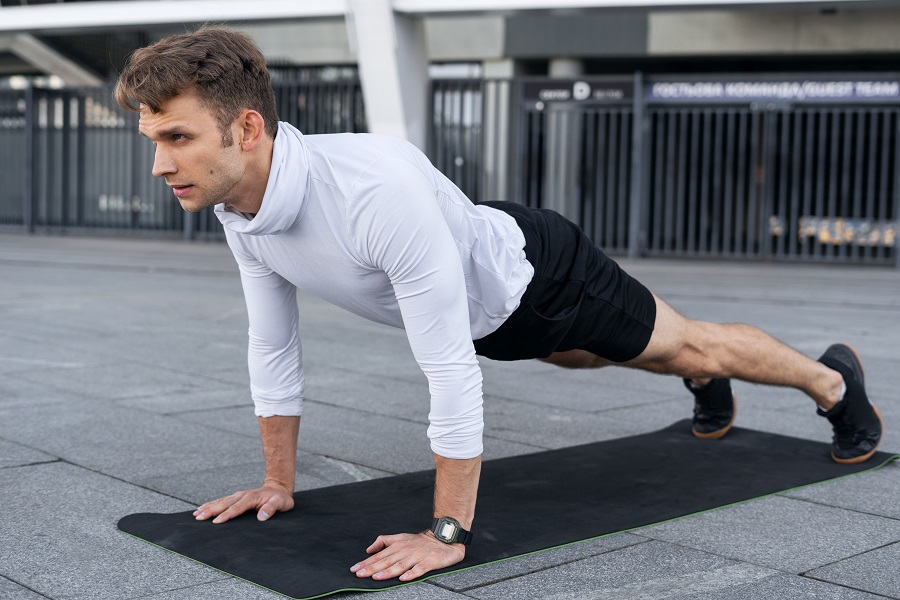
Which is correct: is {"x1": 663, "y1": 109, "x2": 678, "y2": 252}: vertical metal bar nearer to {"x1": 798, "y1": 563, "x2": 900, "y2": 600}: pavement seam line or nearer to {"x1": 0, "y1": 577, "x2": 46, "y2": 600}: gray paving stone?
{"x1": 798, "y1": 563, "x2": 900, "y2": 600}: pavement seam line

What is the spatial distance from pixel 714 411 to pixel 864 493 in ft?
2.78

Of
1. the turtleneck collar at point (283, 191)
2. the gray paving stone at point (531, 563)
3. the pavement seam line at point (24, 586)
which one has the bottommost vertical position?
the gray paving stone at point (531, 563)

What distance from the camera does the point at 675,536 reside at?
3.17m

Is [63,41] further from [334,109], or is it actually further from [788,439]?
[788,439]

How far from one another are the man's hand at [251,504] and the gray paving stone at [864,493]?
167 cm

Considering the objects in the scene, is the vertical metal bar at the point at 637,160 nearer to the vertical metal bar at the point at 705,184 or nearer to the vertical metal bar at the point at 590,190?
the vertical metal bar at the point at 705,184

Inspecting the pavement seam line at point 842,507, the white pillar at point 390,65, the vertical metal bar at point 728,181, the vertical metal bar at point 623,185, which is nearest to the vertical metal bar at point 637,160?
the vertical metal bar at point 623,185

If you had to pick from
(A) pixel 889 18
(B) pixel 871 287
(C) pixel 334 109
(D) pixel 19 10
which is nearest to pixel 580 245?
(B) pixel 871 287

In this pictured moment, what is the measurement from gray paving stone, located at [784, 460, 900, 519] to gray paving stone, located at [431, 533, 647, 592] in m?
0.83

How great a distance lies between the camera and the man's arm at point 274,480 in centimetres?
326

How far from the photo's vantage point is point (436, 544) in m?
2.86

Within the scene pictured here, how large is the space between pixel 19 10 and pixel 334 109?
634cm

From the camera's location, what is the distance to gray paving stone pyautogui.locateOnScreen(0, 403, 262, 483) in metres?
3.90

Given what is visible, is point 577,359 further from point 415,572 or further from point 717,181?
point 717,181
